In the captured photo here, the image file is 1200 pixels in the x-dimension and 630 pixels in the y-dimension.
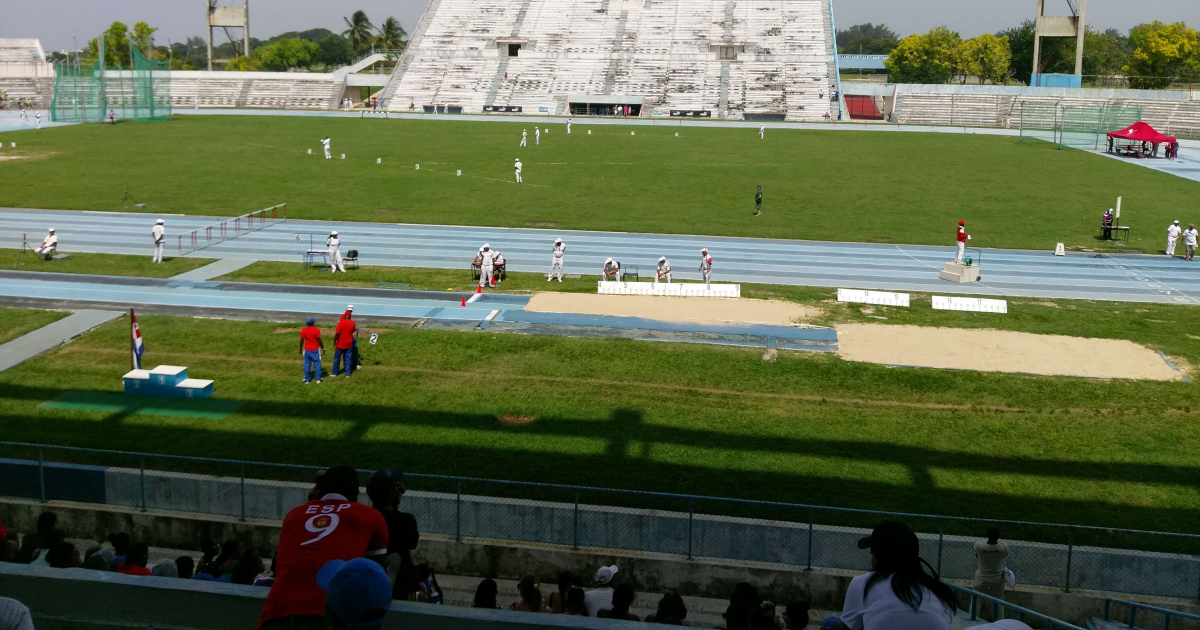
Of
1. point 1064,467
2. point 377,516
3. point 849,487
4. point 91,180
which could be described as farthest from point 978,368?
point 91,180

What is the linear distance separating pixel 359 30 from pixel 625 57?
54.3 meters

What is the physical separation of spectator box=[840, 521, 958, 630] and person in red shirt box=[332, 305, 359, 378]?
550 inches

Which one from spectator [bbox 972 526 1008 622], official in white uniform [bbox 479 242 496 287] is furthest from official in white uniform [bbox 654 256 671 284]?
spectator [bbox 972 526 1008 622]

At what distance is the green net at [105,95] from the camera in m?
68.3

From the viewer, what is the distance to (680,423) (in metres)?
15.7

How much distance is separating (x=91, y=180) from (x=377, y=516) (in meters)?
42.7

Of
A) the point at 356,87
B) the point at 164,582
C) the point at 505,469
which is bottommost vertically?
the point at 505,469

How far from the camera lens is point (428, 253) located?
2980cm

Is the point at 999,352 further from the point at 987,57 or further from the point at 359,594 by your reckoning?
the point at 987,57

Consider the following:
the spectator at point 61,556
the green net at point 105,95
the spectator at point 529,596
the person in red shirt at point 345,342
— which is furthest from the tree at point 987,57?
the spectator at point 61,556

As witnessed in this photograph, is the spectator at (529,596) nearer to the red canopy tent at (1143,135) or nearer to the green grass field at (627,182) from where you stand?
the green grass field at (627,182)

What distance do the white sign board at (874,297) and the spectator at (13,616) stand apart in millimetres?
22024

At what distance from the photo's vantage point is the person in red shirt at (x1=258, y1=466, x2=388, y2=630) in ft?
13.9

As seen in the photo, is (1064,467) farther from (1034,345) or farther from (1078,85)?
(1078,85)
